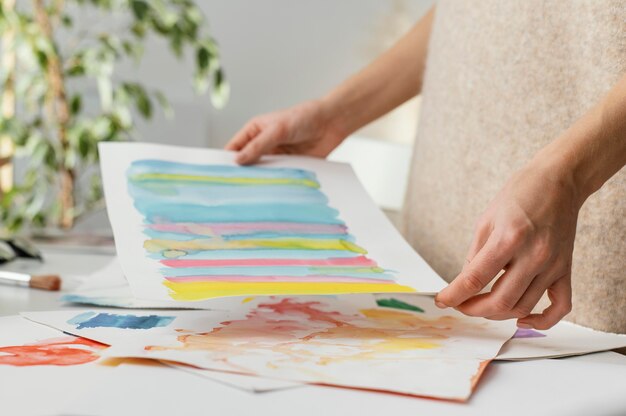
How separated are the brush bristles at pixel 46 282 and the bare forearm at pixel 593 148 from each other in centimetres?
43

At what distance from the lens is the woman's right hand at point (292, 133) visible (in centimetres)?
83

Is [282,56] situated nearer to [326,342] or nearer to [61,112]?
[61,112]

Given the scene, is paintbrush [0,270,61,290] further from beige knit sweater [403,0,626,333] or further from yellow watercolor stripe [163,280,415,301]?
beige knit sweater [403,0,626,333]

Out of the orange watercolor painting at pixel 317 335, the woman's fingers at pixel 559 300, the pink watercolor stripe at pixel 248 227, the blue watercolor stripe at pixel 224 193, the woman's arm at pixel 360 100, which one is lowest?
the orange watercolor painting at pixel 317 335

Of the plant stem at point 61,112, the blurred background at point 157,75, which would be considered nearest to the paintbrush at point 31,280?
the blurred background at point 157,75

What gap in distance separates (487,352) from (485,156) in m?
0.27

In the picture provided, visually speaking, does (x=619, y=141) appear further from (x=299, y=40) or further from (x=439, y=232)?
(x=299, y=40)

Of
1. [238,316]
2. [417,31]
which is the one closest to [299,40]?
[417,31]

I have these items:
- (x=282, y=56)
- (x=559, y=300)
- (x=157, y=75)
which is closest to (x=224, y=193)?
(x=559, y=300)

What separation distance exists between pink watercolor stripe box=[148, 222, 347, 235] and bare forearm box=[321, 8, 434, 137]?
26 cm

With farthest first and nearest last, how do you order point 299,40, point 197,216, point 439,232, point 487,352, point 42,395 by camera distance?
point 299,40 → point 439,232 → point 197,216 → point 487,352 → point 42,395

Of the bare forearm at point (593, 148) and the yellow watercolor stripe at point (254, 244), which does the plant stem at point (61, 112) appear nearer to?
the yellow watercolor stripe at point (254, 244)

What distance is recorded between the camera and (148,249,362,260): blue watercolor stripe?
59 cm

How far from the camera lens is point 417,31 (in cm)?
92
